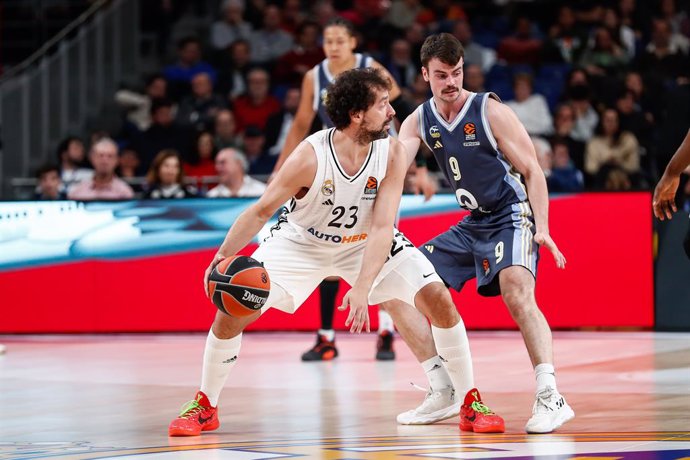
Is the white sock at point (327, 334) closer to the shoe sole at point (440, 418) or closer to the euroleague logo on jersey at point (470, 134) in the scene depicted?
the shoe sole at point (440, 418)

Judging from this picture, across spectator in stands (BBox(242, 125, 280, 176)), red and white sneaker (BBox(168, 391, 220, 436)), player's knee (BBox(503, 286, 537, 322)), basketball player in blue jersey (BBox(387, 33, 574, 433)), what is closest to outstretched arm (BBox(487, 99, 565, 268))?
basketball player in blue jersey (BBox(387, 33, 574, 433))

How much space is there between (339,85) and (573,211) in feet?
17.3

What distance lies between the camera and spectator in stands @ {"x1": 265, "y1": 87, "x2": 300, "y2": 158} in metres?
13.9

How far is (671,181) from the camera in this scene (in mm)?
6062

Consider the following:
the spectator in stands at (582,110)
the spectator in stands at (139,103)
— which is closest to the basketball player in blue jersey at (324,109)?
the spectator in stands at (582,110)

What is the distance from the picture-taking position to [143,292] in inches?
431

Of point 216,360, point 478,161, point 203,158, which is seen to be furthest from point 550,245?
point 203,158

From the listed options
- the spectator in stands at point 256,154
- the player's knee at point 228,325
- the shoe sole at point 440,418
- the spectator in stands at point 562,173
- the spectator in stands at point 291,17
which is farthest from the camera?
the spectator in stands at point 291,17

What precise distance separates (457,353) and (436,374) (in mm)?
268

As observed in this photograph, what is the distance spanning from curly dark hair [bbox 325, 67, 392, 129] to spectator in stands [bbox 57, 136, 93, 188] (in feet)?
25.2

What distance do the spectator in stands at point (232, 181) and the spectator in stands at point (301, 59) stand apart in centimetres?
370

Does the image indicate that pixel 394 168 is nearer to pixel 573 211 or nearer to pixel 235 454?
pixel 235 454

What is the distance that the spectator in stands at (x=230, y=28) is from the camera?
15867 millimetres

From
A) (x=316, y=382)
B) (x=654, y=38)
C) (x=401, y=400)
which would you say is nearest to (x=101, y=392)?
(x=316, y=382)
